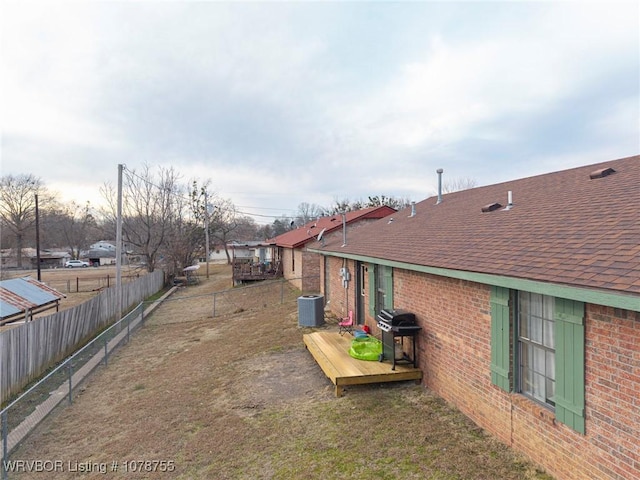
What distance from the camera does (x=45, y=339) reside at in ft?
33.6

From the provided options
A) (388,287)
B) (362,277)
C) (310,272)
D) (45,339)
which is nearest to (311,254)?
(310,272)

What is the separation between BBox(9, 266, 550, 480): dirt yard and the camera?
484 centimetres

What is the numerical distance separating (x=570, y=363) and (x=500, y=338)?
1.07 metres

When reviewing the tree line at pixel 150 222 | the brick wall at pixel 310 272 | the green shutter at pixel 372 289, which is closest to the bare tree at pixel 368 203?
the tree line at pixel 150 222

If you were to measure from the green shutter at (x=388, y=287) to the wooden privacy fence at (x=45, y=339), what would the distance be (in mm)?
8320

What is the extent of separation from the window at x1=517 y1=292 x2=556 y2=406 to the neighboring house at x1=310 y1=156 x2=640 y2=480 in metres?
0.01

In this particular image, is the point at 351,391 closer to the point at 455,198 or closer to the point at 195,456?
the point at 195,456

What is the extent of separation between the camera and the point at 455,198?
13047 mm

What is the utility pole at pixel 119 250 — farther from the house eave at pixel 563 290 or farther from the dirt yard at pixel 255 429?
the house eave at pixel 563 290

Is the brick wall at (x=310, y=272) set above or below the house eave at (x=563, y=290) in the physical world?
below

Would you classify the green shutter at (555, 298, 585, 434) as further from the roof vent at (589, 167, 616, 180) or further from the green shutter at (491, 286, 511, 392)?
the roof vent at (589, 167, 616, 180)

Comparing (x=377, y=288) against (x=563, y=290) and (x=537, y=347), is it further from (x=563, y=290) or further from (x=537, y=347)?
(x=563, y=290)

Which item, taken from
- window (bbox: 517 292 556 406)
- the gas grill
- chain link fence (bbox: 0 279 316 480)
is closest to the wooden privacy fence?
chain link fence (bbox: 0 279 316 480)

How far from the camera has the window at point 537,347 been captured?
4469 millimetres
